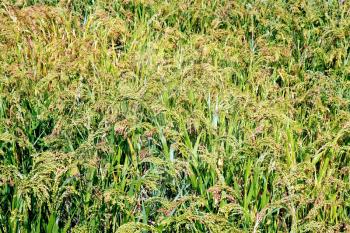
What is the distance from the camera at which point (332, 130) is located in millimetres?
3133

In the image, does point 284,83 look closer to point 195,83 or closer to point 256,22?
point 195,83

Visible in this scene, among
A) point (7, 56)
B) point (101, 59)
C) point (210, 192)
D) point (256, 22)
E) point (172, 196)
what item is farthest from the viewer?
point (256, 22)

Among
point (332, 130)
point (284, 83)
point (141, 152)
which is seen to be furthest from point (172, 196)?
point (284, 83)

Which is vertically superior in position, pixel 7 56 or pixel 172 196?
pixel 7 56

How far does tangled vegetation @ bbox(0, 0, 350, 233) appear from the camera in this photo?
7.35 ft

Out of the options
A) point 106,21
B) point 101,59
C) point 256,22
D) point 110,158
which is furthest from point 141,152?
point 256,22

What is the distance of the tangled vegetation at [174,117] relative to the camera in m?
2.24

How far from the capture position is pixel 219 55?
157 inches

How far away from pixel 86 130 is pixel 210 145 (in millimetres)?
595

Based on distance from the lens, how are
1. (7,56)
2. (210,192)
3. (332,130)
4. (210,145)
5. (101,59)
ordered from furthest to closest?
1. (101,59)
2. (7,56)
3. (332,130)
4. (210,145)
5. (210,192)

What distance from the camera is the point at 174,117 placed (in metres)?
2.75

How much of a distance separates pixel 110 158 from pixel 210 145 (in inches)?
19.4

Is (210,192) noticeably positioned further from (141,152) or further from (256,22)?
(256,22)

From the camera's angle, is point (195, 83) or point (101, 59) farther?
point (101, 59)
